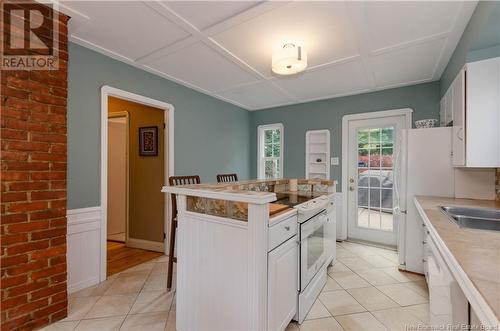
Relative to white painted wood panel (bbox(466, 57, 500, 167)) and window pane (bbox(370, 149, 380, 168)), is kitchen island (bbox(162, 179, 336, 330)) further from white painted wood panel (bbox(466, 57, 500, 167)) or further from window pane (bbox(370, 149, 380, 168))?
window pane (bbox(370, 149, 380, 168))

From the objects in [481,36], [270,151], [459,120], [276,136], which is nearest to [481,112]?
[459,120]

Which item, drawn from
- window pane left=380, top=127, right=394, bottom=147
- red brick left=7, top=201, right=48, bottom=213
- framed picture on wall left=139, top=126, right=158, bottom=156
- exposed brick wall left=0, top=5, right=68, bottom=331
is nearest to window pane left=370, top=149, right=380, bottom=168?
window pane left=380, top=127, right=394, bottom=147

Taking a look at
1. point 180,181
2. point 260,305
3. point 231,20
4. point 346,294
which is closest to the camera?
point 260,305

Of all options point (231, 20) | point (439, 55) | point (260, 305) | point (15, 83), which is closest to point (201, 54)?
point (231, 20)

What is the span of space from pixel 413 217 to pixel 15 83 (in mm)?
3756

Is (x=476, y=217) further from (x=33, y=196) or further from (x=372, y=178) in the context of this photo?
(x=33, y=196)

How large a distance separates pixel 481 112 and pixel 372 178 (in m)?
1.98

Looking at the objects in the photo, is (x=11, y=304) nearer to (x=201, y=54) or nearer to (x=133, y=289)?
(x=133, y=289)

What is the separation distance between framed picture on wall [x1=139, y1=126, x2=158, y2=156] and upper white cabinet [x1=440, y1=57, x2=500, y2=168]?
3.52 m

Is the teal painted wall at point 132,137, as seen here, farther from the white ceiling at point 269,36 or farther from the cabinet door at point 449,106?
the cabinet door at point 449,106

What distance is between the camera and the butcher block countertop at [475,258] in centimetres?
70

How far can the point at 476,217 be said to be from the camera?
1.82 m

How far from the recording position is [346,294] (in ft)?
7.30

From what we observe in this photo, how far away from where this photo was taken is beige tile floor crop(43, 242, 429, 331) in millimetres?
1787
